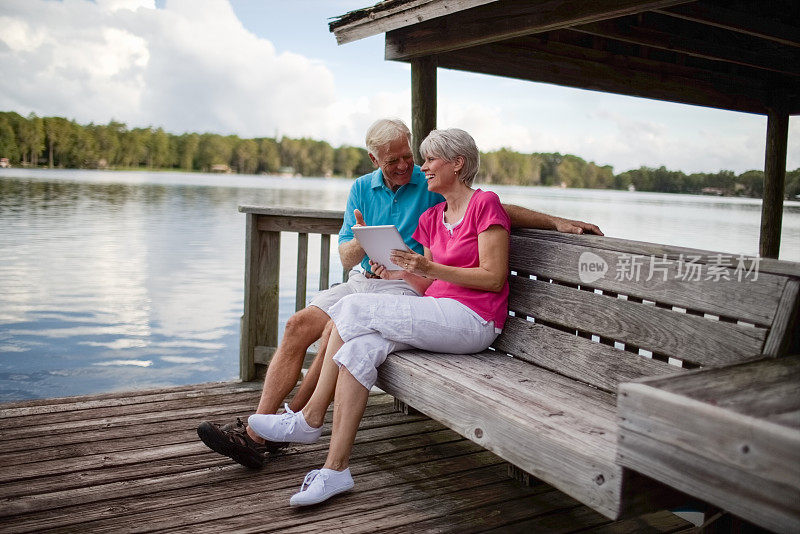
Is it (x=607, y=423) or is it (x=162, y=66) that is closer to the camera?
(x=607, y=423)

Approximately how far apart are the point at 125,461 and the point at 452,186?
5.83ft

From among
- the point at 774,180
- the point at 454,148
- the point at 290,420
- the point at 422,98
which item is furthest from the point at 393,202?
the point at 774,180

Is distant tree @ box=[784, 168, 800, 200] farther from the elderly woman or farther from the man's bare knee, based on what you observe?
the man's bare knee

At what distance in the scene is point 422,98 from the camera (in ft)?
13.7

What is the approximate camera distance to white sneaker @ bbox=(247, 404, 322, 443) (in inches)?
107

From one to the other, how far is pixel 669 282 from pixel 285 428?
1.54m

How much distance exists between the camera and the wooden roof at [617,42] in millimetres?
3684

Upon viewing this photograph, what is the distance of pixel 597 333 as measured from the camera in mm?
2539

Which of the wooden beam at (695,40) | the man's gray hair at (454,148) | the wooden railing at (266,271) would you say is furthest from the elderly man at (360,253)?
the wooden beam at (695,40)

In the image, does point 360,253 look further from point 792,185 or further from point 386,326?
point 792,185

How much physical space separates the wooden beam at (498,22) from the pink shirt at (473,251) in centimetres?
123

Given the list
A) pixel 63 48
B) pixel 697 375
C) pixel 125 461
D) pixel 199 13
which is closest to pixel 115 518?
pixel 125 461

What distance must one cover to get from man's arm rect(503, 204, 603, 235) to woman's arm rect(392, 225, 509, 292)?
340mm

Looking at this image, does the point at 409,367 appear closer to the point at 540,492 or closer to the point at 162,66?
the point at 540,492
